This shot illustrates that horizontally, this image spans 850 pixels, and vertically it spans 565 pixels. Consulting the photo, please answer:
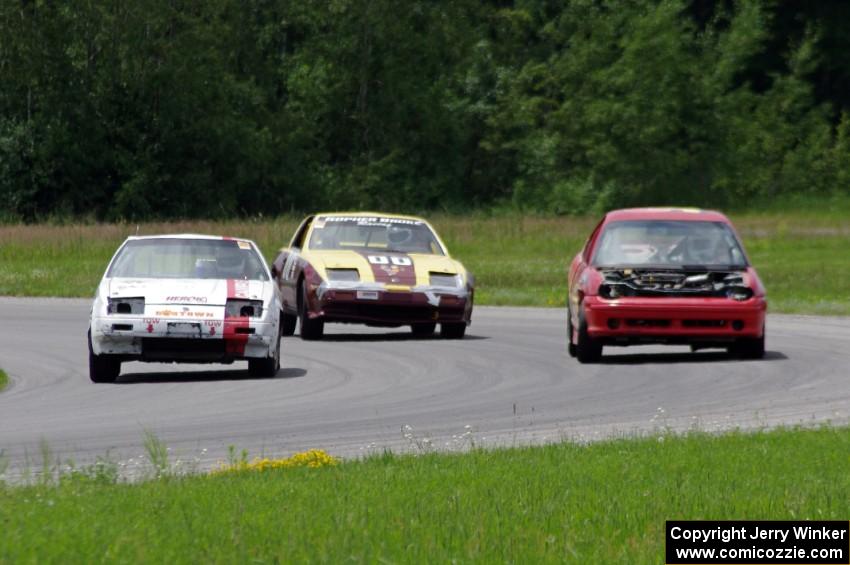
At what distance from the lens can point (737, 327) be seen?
18734mm

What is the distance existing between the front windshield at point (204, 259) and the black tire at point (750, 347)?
5041 millimetres

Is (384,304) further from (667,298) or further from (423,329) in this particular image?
(667,298)

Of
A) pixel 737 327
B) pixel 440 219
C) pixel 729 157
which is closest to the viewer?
pixel 737 327

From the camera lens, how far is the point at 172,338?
16781mm

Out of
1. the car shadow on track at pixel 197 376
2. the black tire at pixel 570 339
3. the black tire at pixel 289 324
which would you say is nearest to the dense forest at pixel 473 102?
the black tire at pixel 289 324

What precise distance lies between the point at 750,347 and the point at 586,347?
1.74 metres

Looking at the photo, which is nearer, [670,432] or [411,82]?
[670,432]

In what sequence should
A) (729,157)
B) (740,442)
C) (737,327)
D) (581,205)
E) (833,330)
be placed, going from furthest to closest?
1. (729,157)
2. (581,205)
3. (833,330)
4. (737,327)
5. (740,442)

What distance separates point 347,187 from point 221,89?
7518 millimetres

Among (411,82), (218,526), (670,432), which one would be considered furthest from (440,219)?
(218,526)

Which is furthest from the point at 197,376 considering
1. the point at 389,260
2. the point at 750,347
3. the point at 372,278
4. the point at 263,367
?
the point at 750,347

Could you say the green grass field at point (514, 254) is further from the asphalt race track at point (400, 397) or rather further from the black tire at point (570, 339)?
the asphalt race track at point (400, 397)

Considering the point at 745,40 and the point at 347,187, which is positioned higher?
the point at 745,40

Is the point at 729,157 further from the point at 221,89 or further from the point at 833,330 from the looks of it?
the point at 833,330
